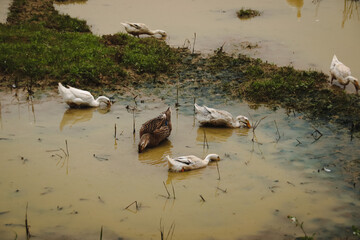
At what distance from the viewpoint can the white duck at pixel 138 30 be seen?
1421 cm

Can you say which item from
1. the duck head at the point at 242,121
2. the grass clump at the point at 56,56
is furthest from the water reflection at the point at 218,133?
the grass clump at the point at 56,56

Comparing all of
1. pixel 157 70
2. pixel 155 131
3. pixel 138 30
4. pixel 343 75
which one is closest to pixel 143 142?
pixel 155 131

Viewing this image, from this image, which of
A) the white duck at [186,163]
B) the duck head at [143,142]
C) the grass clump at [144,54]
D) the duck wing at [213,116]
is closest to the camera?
the white duck at [186,163]

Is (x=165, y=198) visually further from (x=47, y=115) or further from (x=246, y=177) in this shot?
(x=47, y=115)

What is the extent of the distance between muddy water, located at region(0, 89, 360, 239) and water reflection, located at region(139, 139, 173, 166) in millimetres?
21

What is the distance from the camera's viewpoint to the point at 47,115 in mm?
9156

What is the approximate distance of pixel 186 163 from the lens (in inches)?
274

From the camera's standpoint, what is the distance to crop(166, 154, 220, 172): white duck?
270 inches

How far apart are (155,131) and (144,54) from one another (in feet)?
16.4

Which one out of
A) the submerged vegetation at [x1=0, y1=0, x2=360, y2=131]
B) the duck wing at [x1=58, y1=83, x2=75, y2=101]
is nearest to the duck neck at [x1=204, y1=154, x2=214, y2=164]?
the submerged vegetation at [x1=0, y1=0, x2=360, y2=131]

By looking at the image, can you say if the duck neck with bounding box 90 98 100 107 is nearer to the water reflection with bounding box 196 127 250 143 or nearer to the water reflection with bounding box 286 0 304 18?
the water reflection with bounding box 196 127 250 143

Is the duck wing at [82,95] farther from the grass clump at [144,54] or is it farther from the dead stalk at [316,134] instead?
the dead stalk at [316,134]

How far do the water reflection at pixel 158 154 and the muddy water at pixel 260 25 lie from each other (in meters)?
5.70

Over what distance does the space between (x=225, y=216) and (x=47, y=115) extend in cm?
530
